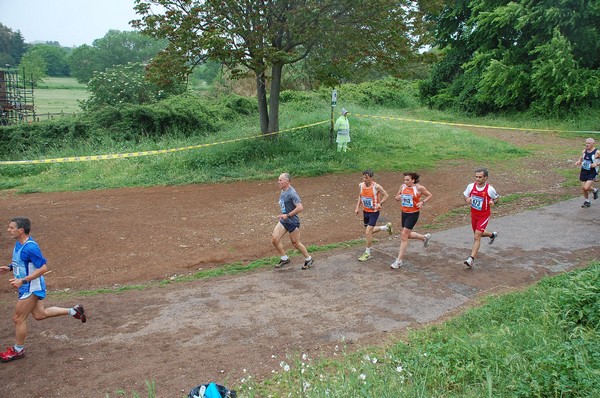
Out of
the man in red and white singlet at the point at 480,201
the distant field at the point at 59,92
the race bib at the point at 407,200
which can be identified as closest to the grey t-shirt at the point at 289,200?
the race bib at the point at 407,200

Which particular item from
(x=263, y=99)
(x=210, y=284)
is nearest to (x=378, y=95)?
(x=263, y=99)

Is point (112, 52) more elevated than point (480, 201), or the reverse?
point (112, 52)

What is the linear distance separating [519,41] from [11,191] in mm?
→ 24492

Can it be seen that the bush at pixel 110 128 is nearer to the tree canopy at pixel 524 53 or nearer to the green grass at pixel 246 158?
the green grass at pixel 246 158

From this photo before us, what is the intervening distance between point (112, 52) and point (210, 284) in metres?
79.3

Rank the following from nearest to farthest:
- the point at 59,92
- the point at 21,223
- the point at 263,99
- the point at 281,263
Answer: the point at 21,223
the point at 281,263
the point at 263,99
the point at 59,92

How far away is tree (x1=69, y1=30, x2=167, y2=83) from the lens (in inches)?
3052

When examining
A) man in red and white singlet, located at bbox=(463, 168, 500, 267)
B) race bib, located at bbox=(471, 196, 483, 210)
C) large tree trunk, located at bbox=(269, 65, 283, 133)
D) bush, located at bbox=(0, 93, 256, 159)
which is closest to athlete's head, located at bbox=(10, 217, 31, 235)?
man in red and white singlet, located at bbox=(463, 168, 500, 267)

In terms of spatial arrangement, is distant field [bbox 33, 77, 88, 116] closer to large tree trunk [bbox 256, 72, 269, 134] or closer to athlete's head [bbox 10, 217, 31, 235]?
large tree trunk [bbox 256, 72, 269, 134]

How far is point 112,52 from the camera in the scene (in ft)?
261

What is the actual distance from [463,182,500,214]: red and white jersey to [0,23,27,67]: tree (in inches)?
2706

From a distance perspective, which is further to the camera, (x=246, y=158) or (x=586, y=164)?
(x=246, y=158)


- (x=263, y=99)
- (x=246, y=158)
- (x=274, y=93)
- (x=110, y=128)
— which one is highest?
(x=274, y=93)

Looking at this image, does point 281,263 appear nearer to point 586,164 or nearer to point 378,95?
point 586,164
